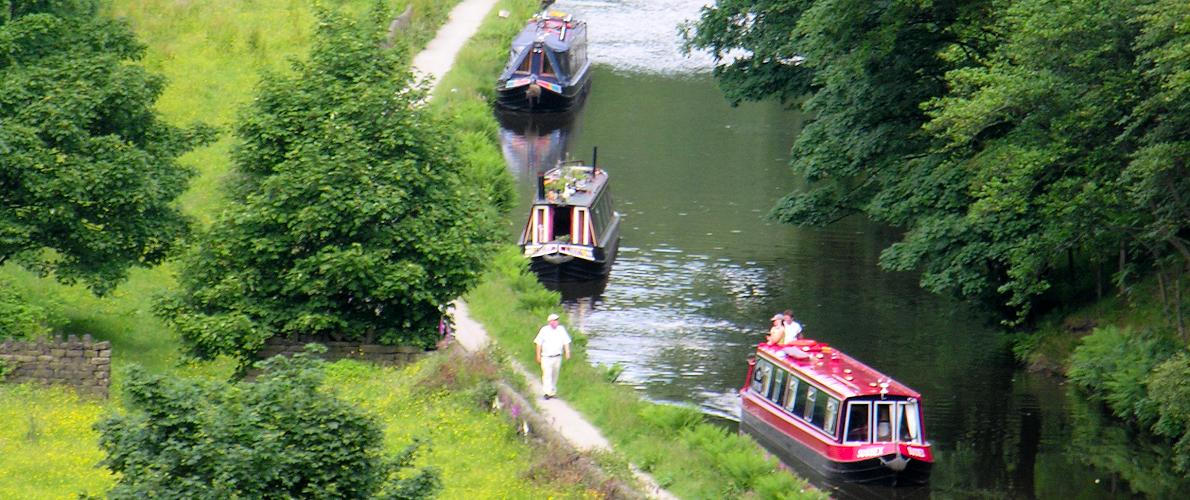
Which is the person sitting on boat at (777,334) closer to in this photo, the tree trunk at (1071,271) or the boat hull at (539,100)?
the tree trunk at (1071,271)

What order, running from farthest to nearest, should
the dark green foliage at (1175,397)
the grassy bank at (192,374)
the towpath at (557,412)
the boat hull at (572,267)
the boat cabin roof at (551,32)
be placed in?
the boat cabin roof at (551,32) → the boat hull at (572,267) → the dark green foliage at (1175,397) → the towpath at (557,412) → the grassy bank at (192,374)

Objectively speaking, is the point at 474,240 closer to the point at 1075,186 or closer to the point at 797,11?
the point at 1075,186

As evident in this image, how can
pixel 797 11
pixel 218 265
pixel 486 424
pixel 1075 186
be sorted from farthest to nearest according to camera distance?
pixel 797 11
pixel 1075 186
pixel 218 265
pixel 486 424

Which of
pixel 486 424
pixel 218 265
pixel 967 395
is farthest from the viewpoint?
pixel 967 395

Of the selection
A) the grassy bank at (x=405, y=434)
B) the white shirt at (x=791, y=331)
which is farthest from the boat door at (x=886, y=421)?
the grassy bank at (x=405, y=434)

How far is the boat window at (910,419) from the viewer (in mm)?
28219

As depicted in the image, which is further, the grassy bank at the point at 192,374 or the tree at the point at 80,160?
the tree at the point at 80,160

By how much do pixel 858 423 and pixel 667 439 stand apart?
4.97m

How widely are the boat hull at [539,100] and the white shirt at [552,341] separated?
35006mm

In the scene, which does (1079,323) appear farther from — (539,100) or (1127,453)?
(539,100)

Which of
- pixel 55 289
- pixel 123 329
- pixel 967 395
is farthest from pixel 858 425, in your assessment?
pixel 55 289

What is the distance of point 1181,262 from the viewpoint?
112 feet

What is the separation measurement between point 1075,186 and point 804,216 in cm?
903

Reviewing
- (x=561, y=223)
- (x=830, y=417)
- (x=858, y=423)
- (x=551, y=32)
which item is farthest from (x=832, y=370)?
(x=551, y=32)
